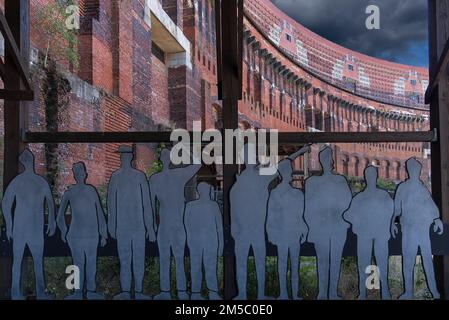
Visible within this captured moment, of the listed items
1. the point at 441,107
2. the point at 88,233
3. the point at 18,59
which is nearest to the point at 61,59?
the point at 18,59

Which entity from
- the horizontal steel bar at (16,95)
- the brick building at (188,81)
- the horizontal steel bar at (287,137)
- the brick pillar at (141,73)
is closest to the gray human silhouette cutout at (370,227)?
the horizontal steel bar at (287,137)

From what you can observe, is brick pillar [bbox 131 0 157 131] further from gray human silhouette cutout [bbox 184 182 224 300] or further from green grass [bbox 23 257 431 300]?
gray human silhouette cutout [bbox 184 182 224 300]

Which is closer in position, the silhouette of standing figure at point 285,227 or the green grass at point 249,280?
the silhouette of standing figure at point 285,227

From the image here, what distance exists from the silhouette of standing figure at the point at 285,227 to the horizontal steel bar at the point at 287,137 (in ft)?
1.62

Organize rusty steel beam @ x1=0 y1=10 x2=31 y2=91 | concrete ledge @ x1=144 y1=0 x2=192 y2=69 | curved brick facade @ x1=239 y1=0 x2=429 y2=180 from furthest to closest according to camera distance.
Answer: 1. curved brick facade @ x1=239 y1=0 x2=429 y2=180
2. concrete ledge @ x1=144 y1=0 x2=192 y2=69
3. rusty steel beam @ x1=0 y1=10 x2=31 y2=91

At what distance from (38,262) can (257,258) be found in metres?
2.58

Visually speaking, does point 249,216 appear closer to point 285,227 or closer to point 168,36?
point 285,227

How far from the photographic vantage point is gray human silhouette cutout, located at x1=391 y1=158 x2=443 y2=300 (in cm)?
613

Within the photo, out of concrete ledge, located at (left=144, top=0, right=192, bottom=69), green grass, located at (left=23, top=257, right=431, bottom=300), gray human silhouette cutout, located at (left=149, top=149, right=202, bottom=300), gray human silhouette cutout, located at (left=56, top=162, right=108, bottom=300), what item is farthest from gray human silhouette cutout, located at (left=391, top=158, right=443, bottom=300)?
concrete ledge, located at (left=144, top=0, right=192, bottom=69)

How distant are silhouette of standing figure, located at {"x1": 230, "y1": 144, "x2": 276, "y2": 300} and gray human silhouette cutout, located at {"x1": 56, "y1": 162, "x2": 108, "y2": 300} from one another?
1.59 m

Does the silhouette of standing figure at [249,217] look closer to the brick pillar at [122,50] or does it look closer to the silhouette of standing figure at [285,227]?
the silhouette of standing figure at [285,227]

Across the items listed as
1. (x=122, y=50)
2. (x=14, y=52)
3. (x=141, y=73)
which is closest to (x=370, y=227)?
(x=14, y=52)

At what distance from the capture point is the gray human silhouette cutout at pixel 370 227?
6113mm

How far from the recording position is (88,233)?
6.20 metres
